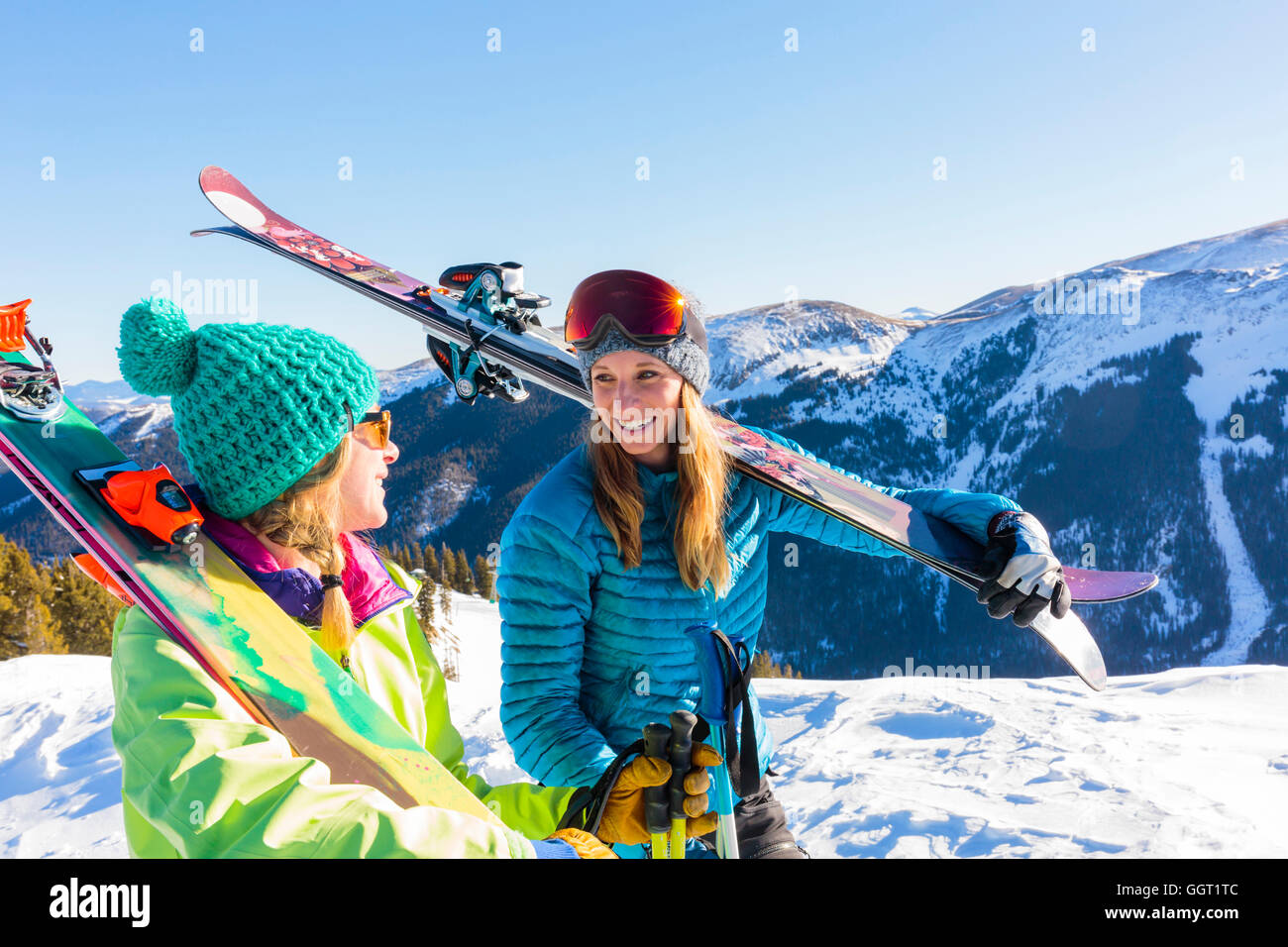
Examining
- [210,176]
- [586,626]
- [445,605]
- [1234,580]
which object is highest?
[210,176]

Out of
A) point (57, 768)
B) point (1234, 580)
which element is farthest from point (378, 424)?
point (1234, 580)

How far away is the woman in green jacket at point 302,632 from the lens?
1.04 metres

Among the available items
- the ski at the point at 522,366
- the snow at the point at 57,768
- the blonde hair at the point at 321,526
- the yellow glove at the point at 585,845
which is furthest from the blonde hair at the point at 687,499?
the snow at the point at 57,768

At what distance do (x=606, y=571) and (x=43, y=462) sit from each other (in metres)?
1.37

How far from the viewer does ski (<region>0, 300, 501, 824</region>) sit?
1463mm

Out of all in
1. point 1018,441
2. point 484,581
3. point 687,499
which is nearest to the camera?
point 687,499

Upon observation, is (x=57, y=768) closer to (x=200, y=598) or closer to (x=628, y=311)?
(x=200, y=598)

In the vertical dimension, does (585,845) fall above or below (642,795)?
above

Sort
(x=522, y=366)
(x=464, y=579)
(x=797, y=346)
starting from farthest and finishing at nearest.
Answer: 1. (x=797, y=346)
2. (x=464, y=579)
3. (x=522, y=366)

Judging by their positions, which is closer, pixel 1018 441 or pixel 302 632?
pixel 302 632

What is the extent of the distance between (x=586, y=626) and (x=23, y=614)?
31.4 m

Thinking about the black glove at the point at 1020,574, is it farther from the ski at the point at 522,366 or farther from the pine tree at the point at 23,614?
the pine tree at the point at 23,614

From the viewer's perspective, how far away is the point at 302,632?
5.31 feet
